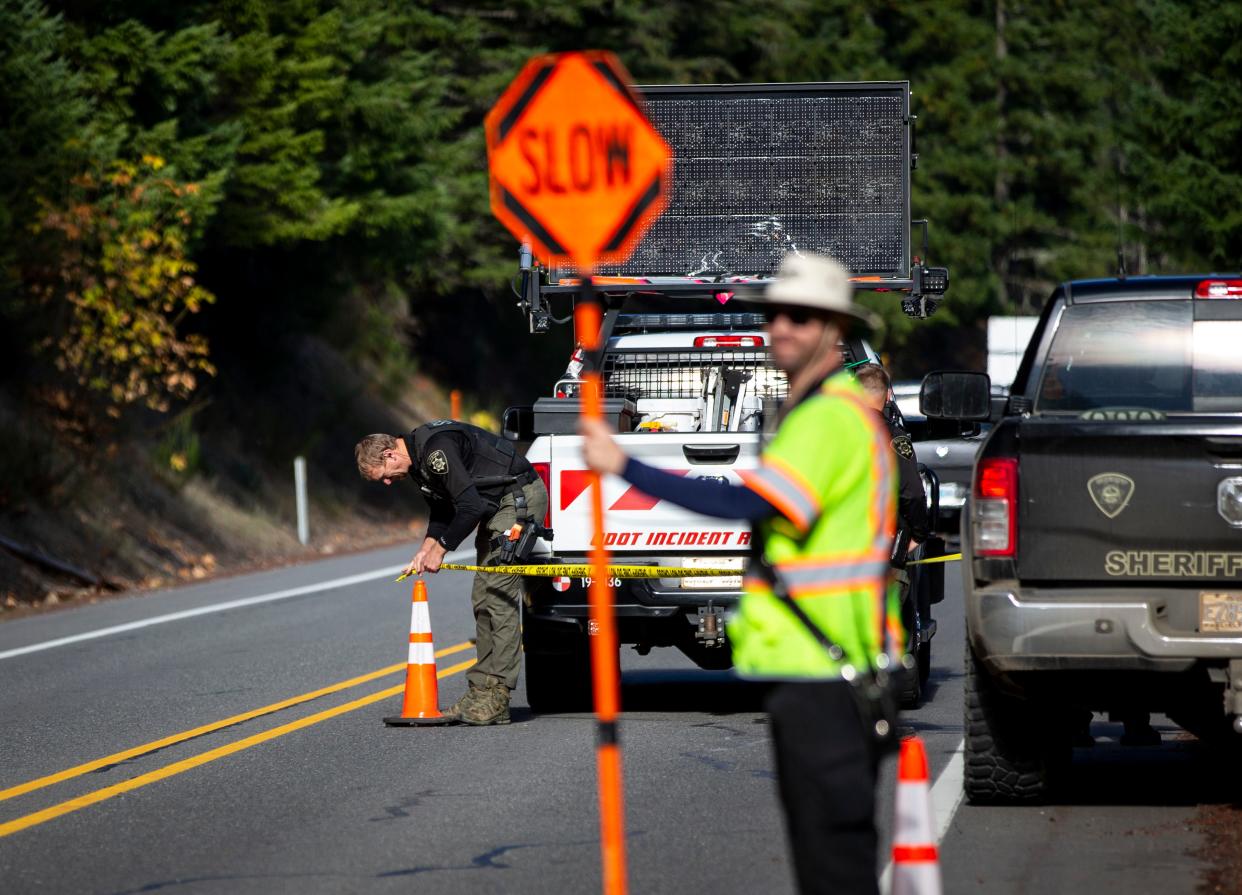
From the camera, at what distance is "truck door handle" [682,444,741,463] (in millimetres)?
11055

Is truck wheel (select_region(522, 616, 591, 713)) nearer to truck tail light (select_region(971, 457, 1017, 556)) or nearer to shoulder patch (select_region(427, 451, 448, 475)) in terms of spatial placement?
shoulder patch (select_region(427, 451, 448, 475))

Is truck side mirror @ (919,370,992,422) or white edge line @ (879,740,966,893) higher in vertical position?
truck side mirror @ (919,370,992,422)

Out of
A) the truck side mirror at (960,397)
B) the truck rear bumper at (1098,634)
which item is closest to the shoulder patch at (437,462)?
the truck side mirror at (960,397)

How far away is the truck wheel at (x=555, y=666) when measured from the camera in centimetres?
1151

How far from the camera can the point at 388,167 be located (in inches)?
1118

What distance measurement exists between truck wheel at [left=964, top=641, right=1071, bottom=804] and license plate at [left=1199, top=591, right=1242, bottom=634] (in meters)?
0.91

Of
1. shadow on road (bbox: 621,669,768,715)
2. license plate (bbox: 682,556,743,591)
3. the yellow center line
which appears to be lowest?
shadow on road (bbox: 621,669,768,715)

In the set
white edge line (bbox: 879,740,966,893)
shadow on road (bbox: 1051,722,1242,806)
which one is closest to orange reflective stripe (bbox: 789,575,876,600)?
white edge line (bbox: 879,740,966,893)

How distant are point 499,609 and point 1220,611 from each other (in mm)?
4588

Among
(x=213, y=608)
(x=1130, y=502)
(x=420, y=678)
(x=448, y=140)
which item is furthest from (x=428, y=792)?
(x=448, y=140)

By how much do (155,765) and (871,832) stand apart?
594 cm

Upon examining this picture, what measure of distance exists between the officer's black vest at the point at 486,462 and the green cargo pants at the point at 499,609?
99mm

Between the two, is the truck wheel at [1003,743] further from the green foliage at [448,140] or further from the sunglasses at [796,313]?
the green foliage at [448,140]

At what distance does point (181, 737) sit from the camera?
36.7 feet
